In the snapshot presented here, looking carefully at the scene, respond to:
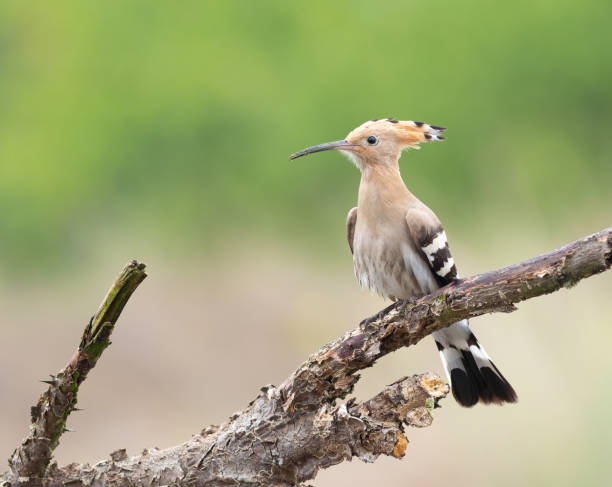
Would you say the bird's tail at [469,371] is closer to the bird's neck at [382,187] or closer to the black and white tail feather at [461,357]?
the black and white tail feather at [461,357]

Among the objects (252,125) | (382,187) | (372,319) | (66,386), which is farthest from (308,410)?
(252,125)

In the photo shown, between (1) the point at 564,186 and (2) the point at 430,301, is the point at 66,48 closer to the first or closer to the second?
(1) the point at 564,186

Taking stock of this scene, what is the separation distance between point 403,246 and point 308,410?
0.37m

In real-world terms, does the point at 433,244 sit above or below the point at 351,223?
below

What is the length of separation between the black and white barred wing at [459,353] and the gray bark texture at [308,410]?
0.19 metres

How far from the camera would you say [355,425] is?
3.20 ft

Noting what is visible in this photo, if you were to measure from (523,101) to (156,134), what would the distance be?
5.25 feet

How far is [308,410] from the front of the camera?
1.03 meters

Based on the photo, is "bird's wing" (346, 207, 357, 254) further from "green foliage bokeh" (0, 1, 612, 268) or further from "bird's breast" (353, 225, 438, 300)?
"green foliage bokeh" (0, 1, 612, 268)

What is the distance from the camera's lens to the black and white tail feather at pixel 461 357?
125 cm

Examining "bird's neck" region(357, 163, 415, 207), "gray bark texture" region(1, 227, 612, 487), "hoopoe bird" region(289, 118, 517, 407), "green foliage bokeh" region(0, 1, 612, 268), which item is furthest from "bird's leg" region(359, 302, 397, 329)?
"green foliage bokeh" region(0, 1, 612, 268)

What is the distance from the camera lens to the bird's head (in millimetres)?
1324

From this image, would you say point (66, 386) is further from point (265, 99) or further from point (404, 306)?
point (265, 99)

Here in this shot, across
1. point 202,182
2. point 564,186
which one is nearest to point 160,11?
point 202,182
